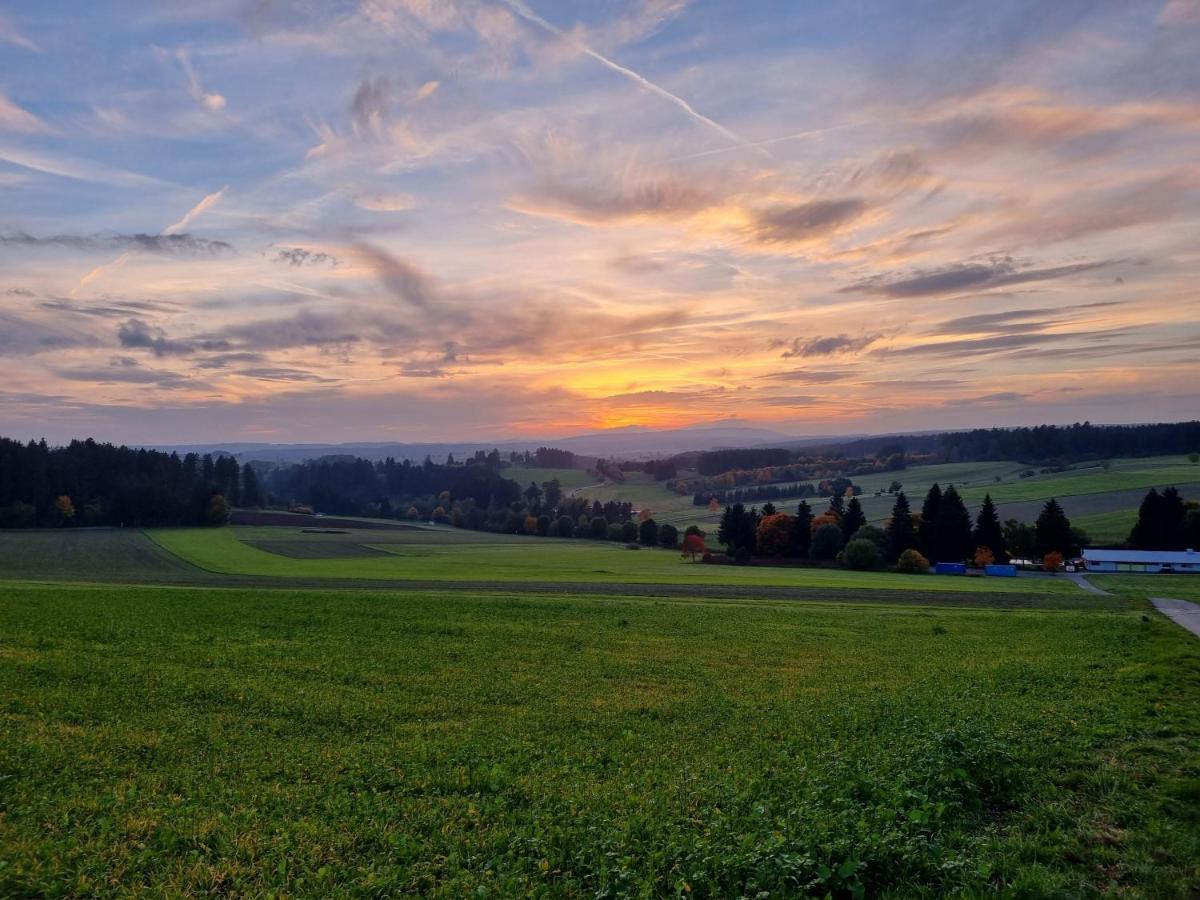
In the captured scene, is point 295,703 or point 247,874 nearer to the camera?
point 247,874

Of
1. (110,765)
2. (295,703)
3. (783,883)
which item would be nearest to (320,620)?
(295,703)

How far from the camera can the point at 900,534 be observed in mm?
87500

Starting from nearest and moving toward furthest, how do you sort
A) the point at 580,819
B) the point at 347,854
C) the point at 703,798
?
the point at 347,854 → the point at 580,819 → the point at 703,798

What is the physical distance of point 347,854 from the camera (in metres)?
8.83

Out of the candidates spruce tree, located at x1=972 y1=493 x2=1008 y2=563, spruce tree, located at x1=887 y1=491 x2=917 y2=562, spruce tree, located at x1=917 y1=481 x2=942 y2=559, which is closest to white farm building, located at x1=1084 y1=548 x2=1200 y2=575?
spruce tree, located at x1=972 y1=493 x2=1008 y2=563

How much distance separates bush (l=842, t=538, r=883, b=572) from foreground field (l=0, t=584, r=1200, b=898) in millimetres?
61200

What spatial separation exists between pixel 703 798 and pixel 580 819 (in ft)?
6.51

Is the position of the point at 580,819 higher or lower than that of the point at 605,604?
higher

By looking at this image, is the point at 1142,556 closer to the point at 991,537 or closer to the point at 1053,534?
the point at 1053,534

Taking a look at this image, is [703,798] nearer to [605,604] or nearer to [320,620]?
[320,620]

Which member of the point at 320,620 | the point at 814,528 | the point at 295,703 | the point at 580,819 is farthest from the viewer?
the point at 814,528

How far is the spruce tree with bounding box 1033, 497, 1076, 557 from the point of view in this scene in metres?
88.1

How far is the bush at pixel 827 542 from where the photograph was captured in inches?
3538

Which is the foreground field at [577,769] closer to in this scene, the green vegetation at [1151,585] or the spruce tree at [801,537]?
the green vegetation at [1151,585]
